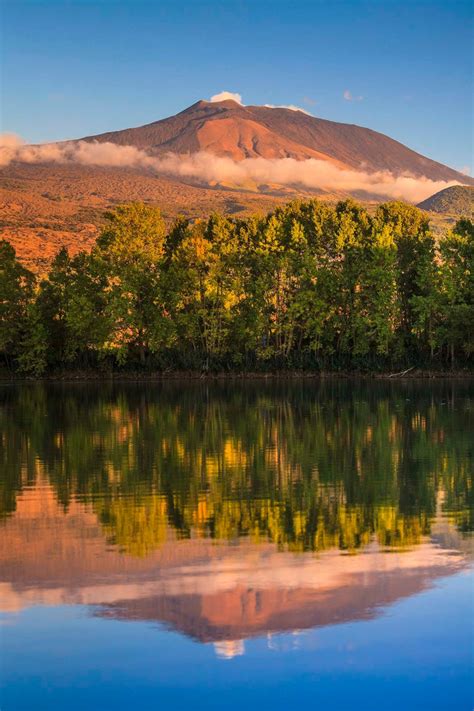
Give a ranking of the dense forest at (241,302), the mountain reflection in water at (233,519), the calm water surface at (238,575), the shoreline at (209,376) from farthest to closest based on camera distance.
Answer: the dense forest at (241,302) → the shoreline at (209,376) → the mountain reflection in water at (233,519) → the calm water surface at (238,575)

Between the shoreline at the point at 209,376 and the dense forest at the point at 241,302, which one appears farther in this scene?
the dense forest at the point at 241,302

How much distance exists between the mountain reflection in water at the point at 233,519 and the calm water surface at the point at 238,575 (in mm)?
44

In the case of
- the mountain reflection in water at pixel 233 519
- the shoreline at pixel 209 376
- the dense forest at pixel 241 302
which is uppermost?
the dense forest at pixel 241 302

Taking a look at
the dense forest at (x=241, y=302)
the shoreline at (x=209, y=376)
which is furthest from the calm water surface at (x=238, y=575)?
the dense forest at (x=241, y=302)

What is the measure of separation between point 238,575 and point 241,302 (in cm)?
5949

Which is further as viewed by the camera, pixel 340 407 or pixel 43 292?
pixel 43 292

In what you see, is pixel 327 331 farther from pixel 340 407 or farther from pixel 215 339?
pixel 340 407

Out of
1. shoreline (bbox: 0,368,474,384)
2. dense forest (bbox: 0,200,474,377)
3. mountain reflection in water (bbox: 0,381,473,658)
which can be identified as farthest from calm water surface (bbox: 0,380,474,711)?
dense forest (bbox: 0,200,474,377)

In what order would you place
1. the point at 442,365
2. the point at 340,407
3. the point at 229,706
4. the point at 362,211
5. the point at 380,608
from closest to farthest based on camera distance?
the point at 229,706 < the point at 380,608 < the point at 340,407 < the point at 442,365 < the point at 362,211

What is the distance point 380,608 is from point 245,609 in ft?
4.81

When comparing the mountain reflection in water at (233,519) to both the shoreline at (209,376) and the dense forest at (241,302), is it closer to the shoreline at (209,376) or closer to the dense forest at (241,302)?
the shoreline at (209,376)

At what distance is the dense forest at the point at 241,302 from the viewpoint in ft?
226

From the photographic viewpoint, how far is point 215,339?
70.4 metres

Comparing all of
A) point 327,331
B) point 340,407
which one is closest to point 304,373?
point 327,331
